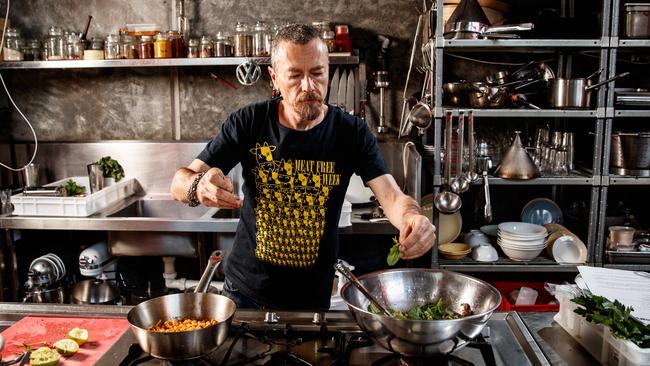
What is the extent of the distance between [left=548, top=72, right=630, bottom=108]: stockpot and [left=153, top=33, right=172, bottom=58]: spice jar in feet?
7.87

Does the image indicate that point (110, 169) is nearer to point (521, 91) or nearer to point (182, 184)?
point (182, 184)

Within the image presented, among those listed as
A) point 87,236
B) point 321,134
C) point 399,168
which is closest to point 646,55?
point 399,168

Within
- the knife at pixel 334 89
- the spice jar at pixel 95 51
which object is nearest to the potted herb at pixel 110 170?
the spice jar at pixel 95 51

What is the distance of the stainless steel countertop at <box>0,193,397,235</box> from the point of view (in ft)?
11.0

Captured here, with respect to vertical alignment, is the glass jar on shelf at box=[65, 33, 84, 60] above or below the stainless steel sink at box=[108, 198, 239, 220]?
above

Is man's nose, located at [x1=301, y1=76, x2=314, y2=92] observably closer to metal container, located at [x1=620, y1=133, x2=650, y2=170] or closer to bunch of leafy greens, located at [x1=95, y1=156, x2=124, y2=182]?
metal container, located at [x1=620, y1=133, x2=650, y2=170]

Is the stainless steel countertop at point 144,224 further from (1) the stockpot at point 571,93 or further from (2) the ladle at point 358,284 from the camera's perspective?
(2) the ladle at point 358,284

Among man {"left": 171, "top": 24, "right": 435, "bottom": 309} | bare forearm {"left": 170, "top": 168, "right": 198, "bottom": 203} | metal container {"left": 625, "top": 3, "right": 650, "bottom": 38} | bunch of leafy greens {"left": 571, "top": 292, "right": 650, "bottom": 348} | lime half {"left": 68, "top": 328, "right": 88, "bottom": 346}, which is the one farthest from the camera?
metal container {"left": 625, "top": 3, "right": 650, "bottom": 38}

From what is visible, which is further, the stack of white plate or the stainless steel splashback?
the stainless steel splashback

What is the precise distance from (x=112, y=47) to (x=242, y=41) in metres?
0.89

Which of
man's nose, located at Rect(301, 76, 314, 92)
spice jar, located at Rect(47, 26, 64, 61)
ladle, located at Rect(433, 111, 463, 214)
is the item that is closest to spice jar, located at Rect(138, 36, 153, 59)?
spice jar, located at Rect(47, 26, 64, 61)

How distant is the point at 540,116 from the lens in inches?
130

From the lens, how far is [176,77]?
4.12 metres

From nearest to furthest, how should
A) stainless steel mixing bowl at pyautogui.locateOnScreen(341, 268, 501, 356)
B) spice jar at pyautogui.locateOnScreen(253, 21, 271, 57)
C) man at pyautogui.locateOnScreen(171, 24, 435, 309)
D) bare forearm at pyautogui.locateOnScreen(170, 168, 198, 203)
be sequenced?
stainless steel mixing bowl at pyautogui.locateOnScreen(341, 268, 501, 356) → bare forearm at pyautogui.locateOnScreen(170, 168, 198, 203) → man at pyautogui.locateOnScreen(171, 24, 435, 309) → spice jar at pyautogui.locateOnScreen(253, 21, 271, 57)
